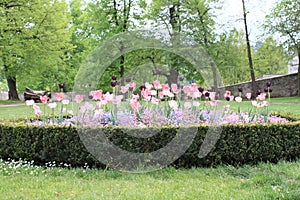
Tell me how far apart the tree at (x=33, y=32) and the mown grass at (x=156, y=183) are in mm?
14503

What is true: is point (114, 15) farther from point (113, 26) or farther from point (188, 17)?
point (188, 17)

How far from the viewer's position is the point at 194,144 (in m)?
3.94

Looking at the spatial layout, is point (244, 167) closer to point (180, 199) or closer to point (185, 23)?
point (180, 199)

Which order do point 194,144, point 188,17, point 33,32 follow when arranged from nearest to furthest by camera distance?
point 194,144
point 33,32
point 188,17

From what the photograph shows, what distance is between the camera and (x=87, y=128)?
3.92 m

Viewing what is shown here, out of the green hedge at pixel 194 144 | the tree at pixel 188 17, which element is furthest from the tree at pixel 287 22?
the green hedge at pixel 194 144

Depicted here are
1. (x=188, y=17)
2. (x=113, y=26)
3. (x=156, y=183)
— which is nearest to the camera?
(x=156, y=183)

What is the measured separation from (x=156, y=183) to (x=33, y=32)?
54.2ft

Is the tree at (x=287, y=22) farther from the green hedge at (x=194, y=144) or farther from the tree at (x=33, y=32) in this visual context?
the green hedge at (x=194, y=144)

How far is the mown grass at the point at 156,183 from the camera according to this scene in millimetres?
2895

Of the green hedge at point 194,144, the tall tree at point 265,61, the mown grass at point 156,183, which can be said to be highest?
the tall tree at point 265,61

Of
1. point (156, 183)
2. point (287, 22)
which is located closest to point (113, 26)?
point (287, 22)

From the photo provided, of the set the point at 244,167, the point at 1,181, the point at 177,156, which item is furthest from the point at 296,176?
the point at 1,181

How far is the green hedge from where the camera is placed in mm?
3924
